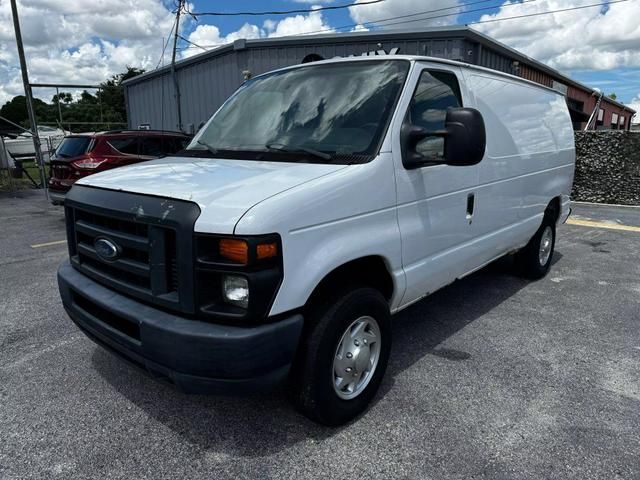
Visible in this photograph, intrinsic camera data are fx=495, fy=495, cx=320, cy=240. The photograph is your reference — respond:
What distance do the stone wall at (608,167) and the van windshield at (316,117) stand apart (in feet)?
35.3

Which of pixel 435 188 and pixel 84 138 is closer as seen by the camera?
pixel 435 188

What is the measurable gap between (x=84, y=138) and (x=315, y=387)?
8.36m

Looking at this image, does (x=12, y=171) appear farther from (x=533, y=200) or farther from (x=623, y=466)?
(x=623, y=466)

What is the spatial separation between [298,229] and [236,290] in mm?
411

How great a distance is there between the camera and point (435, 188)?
3.36 metres

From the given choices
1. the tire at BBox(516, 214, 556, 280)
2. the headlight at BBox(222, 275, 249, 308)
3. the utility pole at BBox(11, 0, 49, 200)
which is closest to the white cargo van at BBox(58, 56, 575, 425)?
the headlight at BBox(222, 275, 249, 308)

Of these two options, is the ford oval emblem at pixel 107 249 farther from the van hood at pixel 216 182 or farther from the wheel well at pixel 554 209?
the wheel well at pixel 554 209

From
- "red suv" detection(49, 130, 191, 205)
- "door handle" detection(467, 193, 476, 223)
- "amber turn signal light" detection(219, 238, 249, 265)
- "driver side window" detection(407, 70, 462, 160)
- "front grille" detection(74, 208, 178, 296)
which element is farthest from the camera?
"red suv" detection(49, 130, 191, 205)

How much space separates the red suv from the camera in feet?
29.2

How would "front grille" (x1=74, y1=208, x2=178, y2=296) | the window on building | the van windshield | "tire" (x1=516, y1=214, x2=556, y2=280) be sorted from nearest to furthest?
"front grille" (x1=74, y1=208, x2=178, y2=296), the van windshield, "tire" (x1=516, y1=214, x2=556, y2=280), the window on building

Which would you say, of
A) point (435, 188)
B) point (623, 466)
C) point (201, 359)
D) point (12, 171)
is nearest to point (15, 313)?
point (201, 359)

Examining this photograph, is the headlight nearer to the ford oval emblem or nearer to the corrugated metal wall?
the ford oval emblem

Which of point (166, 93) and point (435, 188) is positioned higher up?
point (166, 93)

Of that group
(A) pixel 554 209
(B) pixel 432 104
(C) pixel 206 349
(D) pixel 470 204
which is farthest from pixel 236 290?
(A) pixel 554 209
